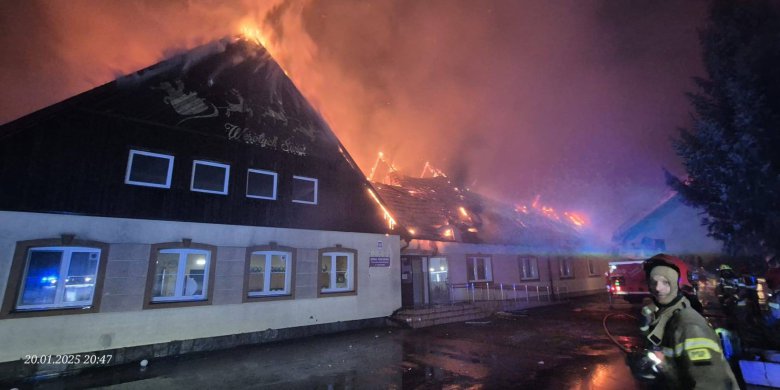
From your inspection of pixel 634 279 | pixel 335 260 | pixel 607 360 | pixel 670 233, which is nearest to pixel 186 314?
pixel 335 260

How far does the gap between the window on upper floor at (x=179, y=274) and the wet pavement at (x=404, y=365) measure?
165cm

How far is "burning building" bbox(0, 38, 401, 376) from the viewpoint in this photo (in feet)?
27.5

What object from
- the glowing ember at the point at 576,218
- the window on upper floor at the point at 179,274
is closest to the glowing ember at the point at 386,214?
the window on upper floor at the point at 179,274

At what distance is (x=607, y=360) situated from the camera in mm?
8242

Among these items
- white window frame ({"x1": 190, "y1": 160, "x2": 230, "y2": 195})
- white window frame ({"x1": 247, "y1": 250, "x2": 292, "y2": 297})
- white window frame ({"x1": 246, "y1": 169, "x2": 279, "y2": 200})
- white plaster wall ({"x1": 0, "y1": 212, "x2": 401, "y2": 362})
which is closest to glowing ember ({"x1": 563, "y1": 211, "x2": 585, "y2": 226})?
white plaster wall ({"x1": 0, "y1": 212, "x2": 401, "y2": 362})

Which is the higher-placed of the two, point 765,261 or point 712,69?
point 712,69

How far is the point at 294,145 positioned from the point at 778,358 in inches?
521

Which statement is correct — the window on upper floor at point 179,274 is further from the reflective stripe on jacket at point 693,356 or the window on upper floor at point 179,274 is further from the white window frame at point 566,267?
the white window frame at point 566,267

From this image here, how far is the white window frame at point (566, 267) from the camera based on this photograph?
23828mm

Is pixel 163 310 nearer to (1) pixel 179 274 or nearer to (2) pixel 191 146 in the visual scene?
(1) pixel 179 274

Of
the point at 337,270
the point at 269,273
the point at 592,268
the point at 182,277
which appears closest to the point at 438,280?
the point at 337,270

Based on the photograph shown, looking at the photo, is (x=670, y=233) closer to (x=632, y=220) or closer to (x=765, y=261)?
(x=632, y=220)

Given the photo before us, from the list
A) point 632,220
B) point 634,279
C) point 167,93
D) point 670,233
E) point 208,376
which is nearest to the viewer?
point 208,376

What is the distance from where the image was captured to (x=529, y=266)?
71.9ft
